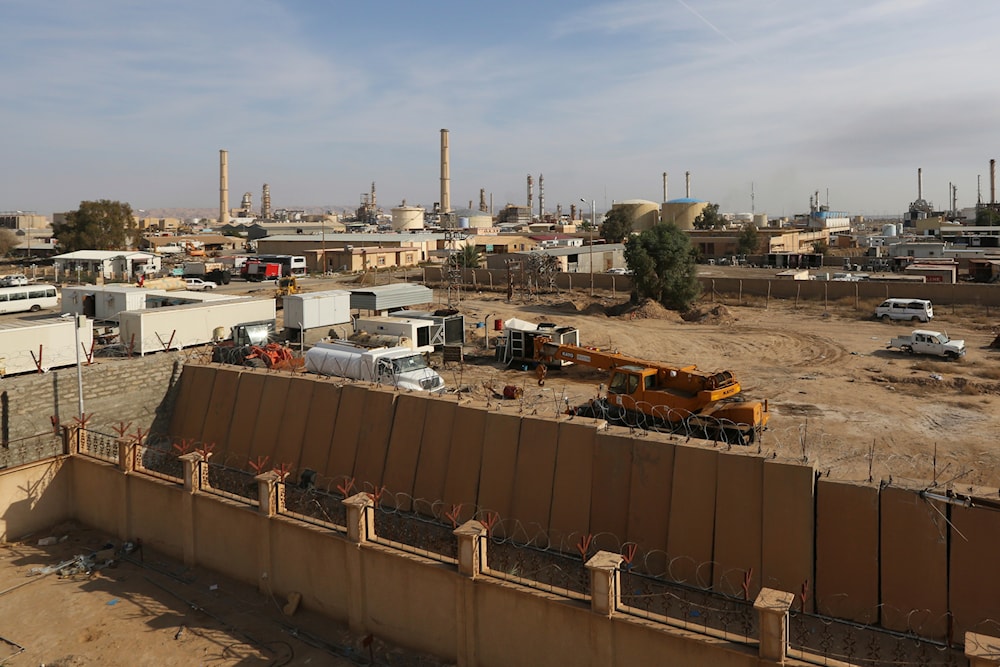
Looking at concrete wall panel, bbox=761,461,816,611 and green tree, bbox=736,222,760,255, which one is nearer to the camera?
concrete wall panel, bbox=761,461,816,611

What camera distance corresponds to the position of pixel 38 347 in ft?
64.4

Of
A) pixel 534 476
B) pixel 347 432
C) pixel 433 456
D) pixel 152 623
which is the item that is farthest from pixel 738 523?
pixel 152 623

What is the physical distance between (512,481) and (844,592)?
5.49 metres

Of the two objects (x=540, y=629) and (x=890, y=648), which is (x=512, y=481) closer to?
(x=540, y=629)

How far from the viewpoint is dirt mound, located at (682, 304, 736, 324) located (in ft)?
124

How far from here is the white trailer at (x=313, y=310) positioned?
2739 centimetres

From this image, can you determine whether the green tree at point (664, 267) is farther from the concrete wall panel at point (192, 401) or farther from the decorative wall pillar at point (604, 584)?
the decorative wall pillar at point (604, 584)

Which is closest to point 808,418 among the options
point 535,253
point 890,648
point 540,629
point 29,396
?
point 890,648

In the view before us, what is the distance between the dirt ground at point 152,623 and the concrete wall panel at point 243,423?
10.8 ft

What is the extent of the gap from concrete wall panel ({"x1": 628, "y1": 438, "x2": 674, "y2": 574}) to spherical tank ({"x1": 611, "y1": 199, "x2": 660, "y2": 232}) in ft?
300

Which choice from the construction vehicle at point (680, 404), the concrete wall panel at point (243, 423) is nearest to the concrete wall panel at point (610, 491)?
the construction vehicle at point (680, 404)

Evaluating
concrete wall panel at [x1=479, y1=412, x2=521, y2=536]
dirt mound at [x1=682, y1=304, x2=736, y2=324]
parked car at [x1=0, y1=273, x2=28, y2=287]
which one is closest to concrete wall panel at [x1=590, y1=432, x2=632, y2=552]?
concrete wall panel at [x1=479, y1=412, x2=521, y2=536]

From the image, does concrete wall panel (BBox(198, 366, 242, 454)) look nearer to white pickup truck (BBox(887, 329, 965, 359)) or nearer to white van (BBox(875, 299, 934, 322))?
white pickup truck (BBox(887, 329, 965, 359))

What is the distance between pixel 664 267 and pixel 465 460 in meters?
28.1
